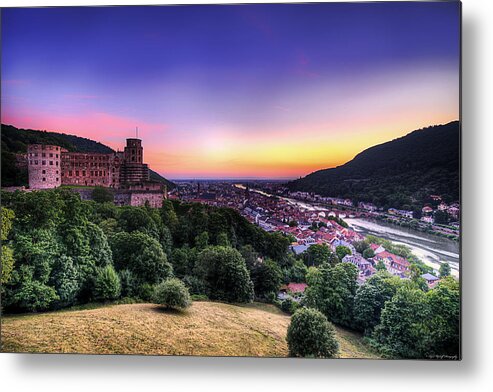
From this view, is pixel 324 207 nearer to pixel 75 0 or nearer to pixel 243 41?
pixel 243 41

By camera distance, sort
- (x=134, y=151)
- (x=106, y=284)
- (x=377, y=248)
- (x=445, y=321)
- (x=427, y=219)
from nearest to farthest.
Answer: (x=445, y=321)
(x=427, y=219)
(x=377, y=248)
(x=106, y=284)
(x=134, y=151)

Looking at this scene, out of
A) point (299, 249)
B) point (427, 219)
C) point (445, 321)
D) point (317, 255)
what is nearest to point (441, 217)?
point (427, 219)

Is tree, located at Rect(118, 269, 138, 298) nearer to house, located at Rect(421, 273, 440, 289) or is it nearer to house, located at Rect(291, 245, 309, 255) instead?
house, located at Rect(291, 245, 309, 255)

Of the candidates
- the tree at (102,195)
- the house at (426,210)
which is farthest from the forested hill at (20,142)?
the house at (426,210)

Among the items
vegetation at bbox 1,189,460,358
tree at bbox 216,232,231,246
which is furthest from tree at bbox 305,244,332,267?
tree at bbox 216,232,231,246

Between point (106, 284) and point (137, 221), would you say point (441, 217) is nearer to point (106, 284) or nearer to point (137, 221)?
point (137, 221)

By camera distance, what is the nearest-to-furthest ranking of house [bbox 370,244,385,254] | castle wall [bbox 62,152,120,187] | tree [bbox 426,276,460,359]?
tree [bbox 426,276,460,359]
house [bbox 370,244,385,254]
castle wall [bbox 62,152,120,187]
